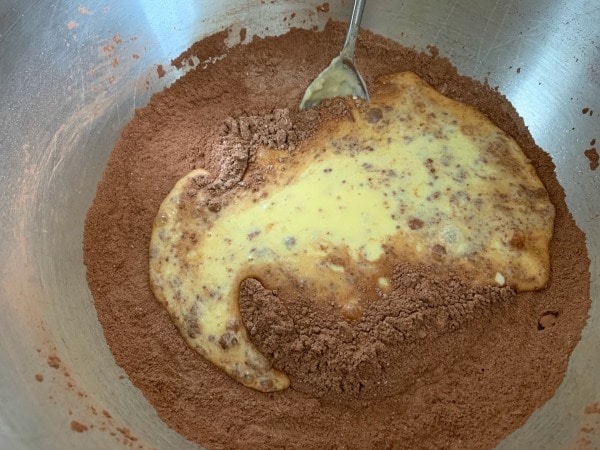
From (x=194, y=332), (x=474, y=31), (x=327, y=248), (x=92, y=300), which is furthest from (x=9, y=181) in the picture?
(x=474, y=31)

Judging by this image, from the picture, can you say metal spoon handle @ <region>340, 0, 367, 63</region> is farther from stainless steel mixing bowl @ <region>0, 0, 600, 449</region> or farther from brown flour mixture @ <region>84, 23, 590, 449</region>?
brown flour mixture @ <region>84, 23, 590, 449</region>

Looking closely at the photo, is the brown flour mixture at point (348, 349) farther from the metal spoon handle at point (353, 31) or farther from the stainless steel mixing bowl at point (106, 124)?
the metal spoon handle at point (353, 31)

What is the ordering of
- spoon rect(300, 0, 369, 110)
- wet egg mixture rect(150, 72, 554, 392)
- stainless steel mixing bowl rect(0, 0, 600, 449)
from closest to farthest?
stainless steel mixing bowl rect(0, 0, 600, 449), wet egg mixture rect(150, 72, 554, 392), spoon rect(300, 0, 369, 110)

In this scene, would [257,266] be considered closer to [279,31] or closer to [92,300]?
[92,300]

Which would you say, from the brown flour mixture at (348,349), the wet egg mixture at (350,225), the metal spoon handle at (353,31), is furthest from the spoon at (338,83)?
the brown flour mixture at (348,349)

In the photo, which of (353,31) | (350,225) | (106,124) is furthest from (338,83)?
(106,124)

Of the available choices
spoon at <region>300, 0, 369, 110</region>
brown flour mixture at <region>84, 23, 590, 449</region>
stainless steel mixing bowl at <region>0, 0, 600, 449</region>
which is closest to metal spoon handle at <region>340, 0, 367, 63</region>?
spoon at <region>300, 0, 369, 110</region>
